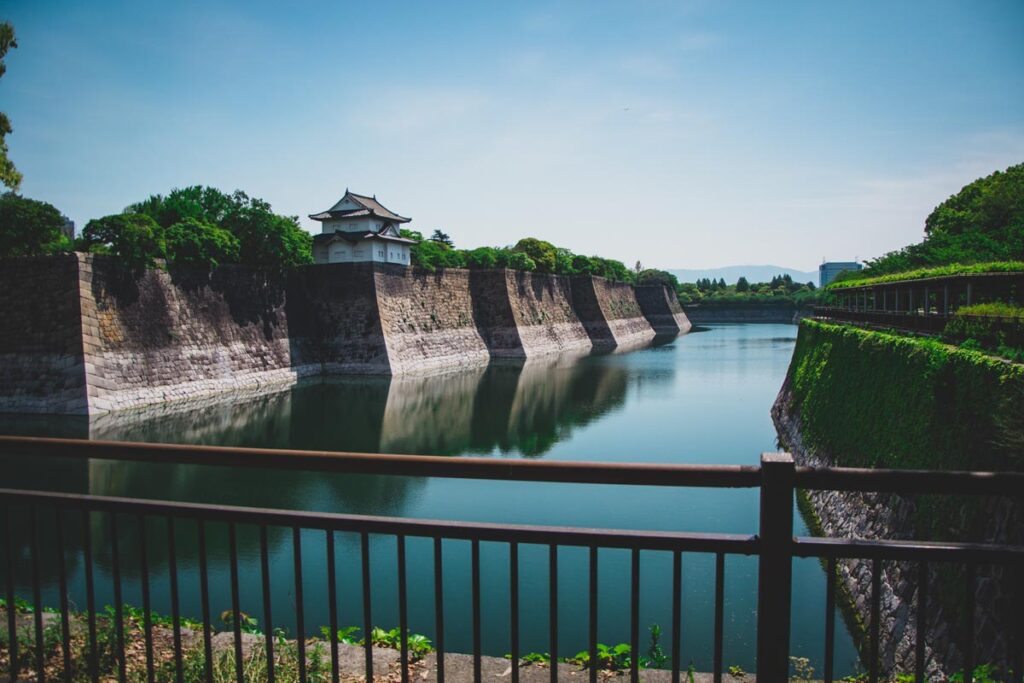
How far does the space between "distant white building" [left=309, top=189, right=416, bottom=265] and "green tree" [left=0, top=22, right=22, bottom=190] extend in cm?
1924

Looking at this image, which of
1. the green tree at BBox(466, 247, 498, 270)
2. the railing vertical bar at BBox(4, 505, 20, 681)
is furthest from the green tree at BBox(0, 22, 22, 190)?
the green tree at BBox(466, 247, 498, 270)

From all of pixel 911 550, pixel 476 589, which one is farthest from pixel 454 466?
pixel 911 550

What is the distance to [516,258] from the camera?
43875 millimetres

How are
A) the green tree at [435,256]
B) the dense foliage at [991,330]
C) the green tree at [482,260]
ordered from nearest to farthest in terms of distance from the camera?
1. the dense foliage at [991,330]
2. the green tree at [435,256]
3. the green tree at [482,260]

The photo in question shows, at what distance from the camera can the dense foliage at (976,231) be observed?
19.5 metres

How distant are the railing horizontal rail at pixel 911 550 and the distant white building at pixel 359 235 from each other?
103 ft

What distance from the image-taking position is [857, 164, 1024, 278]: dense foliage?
19.5 metres

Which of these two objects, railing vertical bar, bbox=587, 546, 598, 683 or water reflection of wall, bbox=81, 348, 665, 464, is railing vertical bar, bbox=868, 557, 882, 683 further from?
water reflection of wall, bbox=81, 348, 665, 464

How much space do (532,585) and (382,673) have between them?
4076 millimetres

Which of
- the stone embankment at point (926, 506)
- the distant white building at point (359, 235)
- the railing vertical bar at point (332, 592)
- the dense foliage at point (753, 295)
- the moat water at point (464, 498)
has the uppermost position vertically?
the distant white building at point (359, 235)

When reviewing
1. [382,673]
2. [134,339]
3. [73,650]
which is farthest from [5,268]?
[382,673]

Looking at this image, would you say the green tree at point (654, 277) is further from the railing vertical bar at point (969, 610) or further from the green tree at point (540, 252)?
the railing vertical bar at point (969, 610)

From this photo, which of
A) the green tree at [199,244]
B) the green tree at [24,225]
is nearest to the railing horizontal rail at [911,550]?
the green tree at [199,244]

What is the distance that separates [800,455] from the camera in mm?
12086
